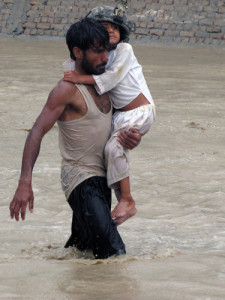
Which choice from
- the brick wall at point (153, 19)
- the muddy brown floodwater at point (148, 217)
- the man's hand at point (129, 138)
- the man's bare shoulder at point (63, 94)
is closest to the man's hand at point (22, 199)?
the muddy brown floodwater at point (148, 217)

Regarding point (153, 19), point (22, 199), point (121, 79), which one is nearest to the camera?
point (22, 199)

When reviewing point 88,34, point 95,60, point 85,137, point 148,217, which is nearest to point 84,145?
point 85,137

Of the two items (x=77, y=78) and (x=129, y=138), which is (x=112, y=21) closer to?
(x=77, y=78)

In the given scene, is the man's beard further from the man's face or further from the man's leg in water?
the man's leg in water

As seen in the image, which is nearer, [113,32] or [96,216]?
[96,216]

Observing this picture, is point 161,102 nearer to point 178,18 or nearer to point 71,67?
point 71,67

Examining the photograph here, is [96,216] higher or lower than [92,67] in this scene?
lower

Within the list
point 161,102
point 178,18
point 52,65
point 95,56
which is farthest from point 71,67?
point 178,18

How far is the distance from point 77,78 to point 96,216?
2.10ft

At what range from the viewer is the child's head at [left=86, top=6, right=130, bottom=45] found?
11.6 ft

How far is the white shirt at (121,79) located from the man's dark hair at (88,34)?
0.12 metres

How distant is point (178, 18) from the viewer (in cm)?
1673

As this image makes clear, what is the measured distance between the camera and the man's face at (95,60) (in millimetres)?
3453

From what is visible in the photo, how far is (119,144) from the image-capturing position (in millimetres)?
3506
